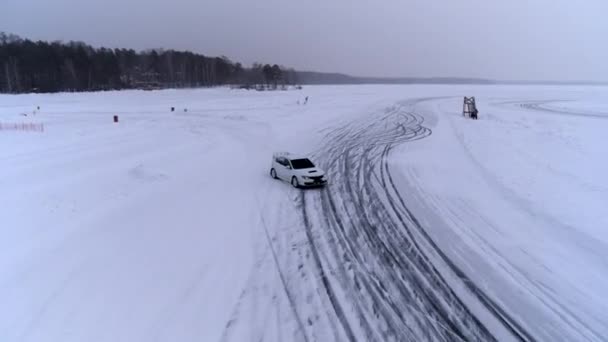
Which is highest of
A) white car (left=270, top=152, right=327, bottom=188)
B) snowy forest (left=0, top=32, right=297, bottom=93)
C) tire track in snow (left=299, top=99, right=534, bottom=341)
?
snowy forest (left=0, top=32, right=297, bottom=93)

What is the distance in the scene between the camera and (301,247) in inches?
519

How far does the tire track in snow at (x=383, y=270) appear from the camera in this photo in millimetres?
9000

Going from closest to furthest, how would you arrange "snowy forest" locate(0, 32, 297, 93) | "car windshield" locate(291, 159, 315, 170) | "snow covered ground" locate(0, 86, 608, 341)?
"snow covered ground" locate(0, 86, 608, 341) < "car windshield" locate(291, 159, 315, 170) < "snowy forest" locate(0, 32, 297, 93)

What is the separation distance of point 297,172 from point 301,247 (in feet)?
24.7

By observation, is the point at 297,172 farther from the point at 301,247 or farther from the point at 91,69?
the point at 91,69

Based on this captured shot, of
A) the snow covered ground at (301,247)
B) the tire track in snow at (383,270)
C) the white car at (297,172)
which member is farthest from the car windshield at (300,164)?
the tire track in snow at (383,270)

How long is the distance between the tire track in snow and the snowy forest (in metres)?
108

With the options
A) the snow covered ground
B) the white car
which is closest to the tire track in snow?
the snow covered ground

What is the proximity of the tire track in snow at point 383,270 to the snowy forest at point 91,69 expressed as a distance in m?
108

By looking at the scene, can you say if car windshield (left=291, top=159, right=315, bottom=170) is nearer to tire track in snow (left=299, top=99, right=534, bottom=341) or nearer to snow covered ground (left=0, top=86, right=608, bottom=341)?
snow covered ground (left=0, top=86, right=608, bottom=341)

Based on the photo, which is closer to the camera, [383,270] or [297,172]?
[383,270]

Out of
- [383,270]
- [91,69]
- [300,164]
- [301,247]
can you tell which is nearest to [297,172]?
[300,164]

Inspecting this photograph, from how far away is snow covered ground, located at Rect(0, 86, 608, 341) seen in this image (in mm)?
9211

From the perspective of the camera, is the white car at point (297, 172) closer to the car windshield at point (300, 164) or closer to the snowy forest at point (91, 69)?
the car windshield at point (300, 164)
